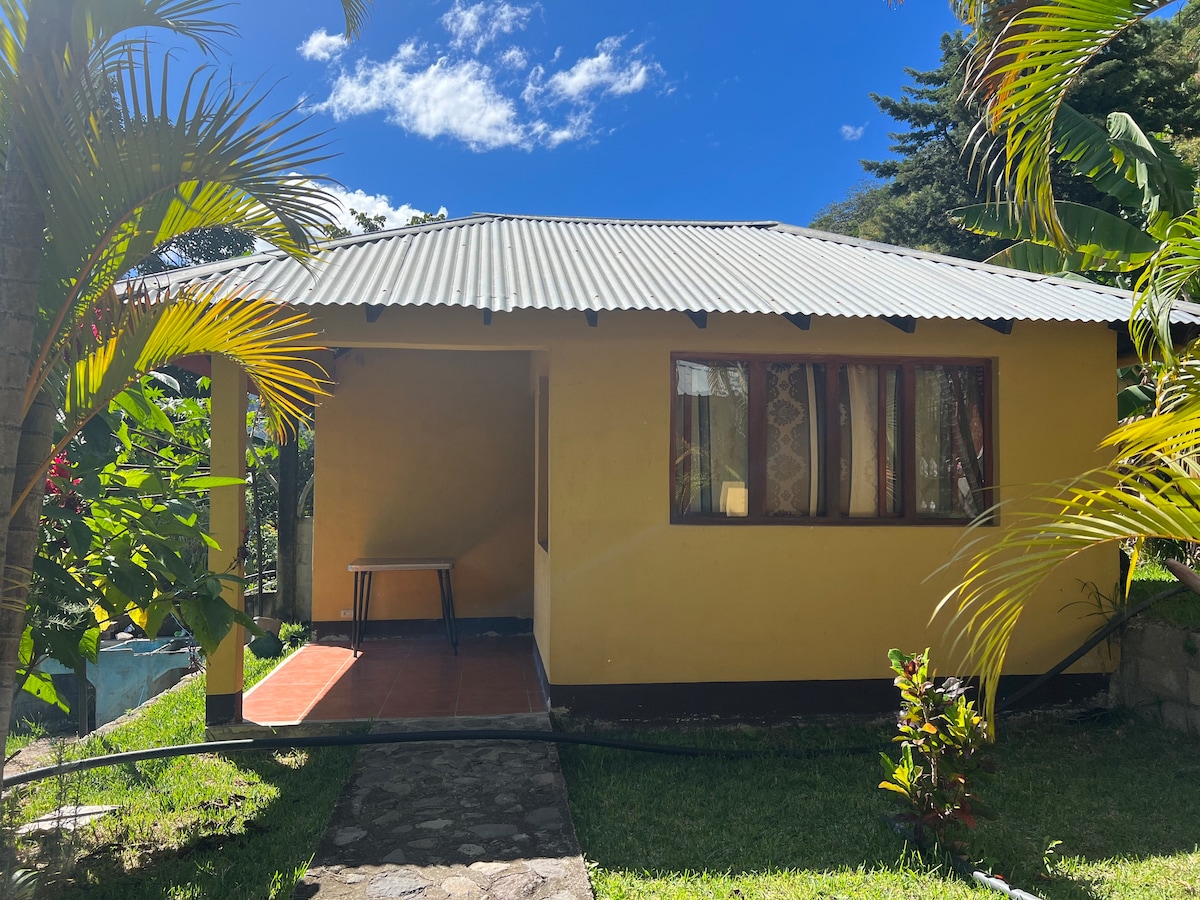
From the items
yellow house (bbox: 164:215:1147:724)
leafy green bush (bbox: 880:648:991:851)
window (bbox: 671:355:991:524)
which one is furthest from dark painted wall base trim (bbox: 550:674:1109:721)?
leafy green bush (bbox: 880:648:991:851)

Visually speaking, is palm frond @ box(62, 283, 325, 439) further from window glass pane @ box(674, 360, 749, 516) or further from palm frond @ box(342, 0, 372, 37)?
window glass pane @ box(674, 360, 749, 516)

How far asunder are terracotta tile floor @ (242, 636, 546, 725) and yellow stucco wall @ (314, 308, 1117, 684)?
805 millimetres

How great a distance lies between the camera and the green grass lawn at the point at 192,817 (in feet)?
10.9

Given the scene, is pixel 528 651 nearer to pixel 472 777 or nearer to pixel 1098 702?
pixel 472 777

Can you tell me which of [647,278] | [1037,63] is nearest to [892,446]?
[647,278]

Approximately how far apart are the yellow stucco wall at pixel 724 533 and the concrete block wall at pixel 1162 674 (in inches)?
12.9

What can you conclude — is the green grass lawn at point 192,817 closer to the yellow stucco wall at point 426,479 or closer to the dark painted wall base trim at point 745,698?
the dark painted wall base trim at point 745,698

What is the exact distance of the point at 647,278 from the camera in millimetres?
6035

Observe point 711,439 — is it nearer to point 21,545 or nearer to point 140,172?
point 140,172

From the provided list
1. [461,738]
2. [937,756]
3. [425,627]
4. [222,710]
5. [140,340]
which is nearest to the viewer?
[140,340]

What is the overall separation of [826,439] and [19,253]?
487 cm

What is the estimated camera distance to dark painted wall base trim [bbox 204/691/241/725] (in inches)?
201

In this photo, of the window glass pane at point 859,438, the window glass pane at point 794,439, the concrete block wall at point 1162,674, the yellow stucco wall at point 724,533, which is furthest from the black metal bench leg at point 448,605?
the concrete block wall at point 1162,674

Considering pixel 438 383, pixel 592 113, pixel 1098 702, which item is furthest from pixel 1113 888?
pixel 592 113
